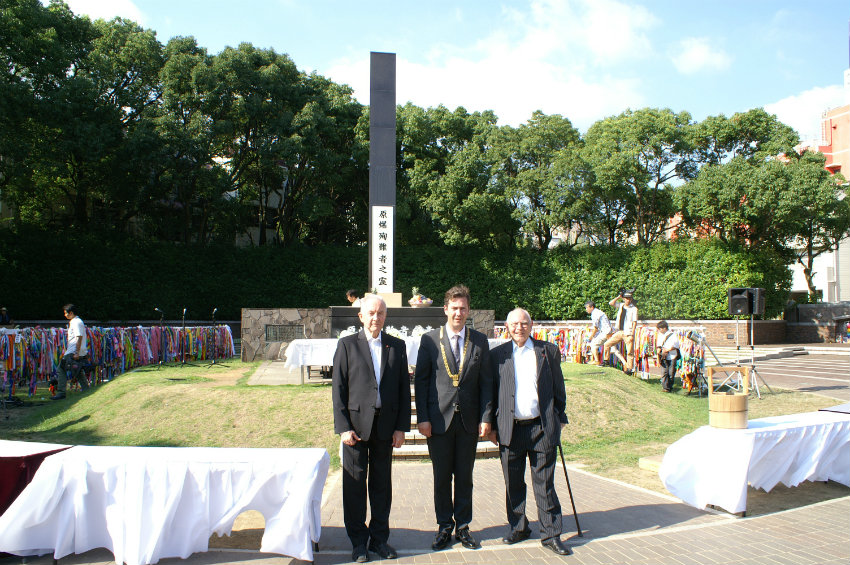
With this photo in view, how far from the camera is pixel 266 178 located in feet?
92.0

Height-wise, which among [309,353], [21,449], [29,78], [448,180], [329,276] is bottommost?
[21,449]

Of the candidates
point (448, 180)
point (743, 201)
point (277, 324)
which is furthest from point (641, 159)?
point (277, 324)

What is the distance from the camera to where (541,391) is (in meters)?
4.80

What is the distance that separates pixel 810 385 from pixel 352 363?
13981 mm

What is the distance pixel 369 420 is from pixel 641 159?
24637mm

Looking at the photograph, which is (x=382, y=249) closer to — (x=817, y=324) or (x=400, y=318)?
(x=400, y=318)

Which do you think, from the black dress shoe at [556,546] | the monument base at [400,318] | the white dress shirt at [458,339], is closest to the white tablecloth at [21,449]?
the white dress shirt at [458,339]

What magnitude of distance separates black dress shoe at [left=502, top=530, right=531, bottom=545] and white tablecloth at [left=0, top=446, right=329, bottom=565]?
149 cm

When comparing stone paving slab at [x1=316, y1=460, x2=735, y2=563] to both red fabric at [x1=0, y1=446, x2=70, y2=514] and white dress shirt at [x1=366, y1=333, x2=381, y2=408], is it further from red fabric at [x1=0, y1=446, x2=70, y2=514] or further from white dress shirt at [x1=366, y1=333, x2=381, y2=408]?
red fabric at [x1=0, y1=446, x2=70, y2=514]

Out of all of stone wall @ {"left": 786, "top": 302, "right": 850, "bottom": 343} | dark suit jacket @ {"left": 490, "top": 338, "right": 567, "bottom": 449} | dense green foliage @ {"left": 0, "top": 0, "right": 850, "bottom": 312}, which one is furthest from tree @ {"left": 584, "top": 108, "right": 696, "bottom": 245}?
dark suit jacket @ {"left": 490, "top": 338, "right": 567, "bottom": 449}

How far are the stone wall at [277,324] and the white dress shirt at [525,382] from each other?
11.1 metres

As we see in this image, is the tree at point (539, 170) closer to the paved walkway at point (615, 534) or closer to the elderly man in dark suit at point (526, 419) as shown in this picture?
the paved walkway at point (615, 534)

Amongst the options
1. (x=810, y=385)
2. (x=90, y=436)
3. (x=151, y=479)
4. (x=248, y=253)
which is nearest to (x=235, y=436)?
(x=90, y=436)

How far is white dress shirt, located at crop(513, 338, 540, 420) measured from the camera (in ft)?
15.7
